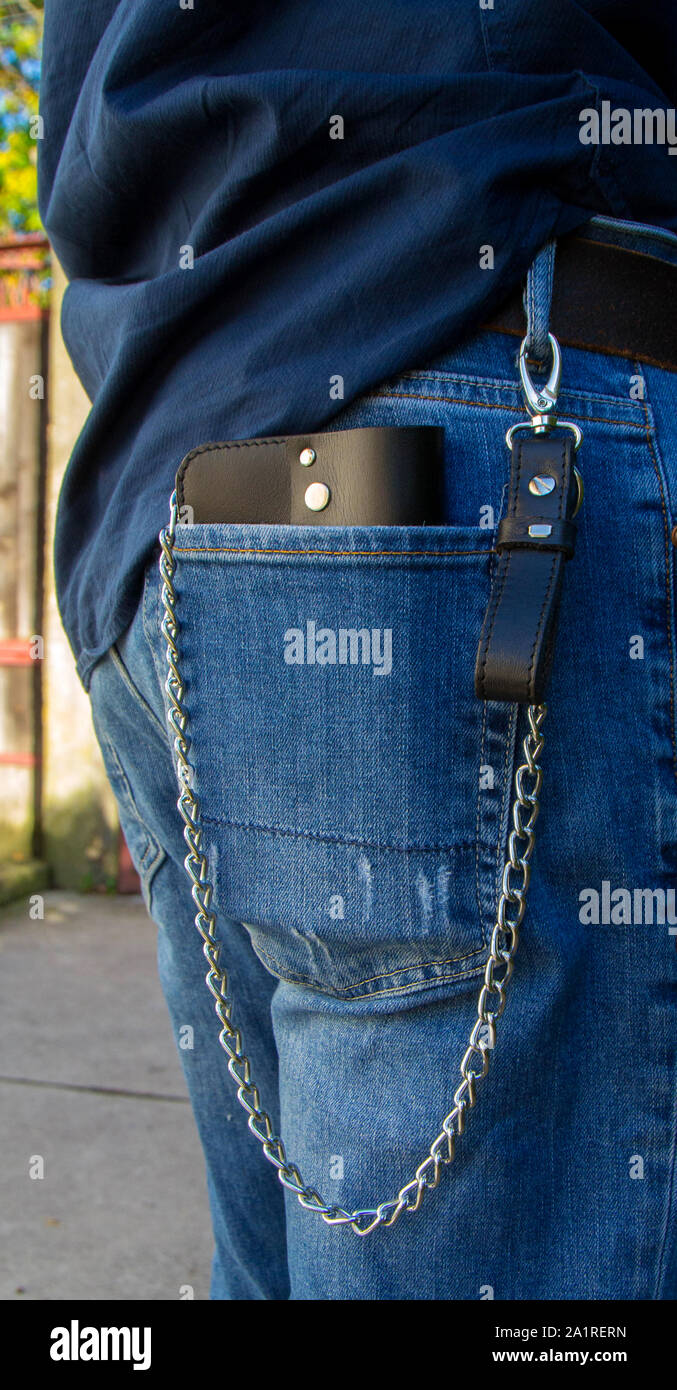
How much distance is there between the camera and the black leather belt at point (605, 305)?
78cm

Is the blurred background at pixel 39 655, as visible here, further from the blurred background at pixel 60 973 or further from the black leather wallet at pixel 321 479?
the black leather wallet at pixel 321 479

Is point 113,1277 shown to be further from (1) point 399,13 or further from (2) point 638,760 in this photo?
(1) point 399,13

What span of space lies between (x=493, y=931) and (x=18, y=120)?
745cm

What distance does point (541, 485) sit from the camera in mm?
701

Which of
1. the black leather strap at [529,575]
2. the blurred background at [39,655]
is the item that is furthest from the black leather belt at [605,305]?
the blurred background at [39,655]

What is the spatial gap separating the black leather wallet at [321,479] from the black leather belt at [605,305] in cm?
14

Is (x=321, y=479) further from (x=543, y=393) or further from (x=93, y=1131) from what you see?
(x=93, y=1131)

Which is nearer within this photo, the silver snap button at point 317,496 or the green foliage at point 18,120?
the silver snap button at point 317,496

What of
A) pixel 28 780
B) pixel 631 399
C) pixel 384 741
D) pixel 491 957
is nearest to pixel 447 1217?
pixel 491 957

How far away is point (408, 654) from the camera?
2.31ft

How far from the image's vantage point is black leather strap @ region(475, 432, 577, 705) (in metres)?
0.68

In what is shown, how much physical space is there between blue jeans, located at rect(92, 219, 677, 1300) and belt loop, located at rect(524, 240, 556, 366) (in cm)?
2

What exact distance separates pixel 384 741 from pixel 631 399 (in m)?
0.32
